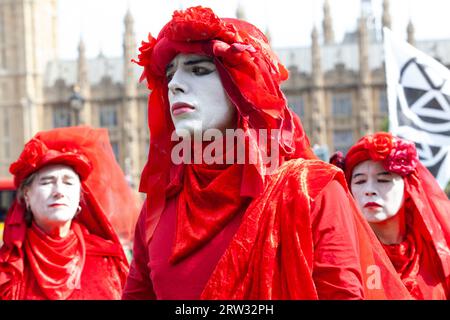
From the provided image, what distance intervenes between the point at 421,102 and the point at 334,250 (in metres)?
3.96

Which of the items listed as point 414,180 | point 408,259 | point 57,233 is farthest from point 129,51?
point 408,259

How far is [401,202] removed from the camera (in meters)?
4.78

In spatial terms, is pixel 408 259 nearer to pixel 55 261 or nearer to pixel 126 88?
pixel 55 261

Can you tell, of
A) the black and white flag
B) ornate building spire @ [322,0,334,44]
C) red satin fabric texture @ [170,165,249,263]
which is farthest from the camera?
ornate building spire @ [322,0,334,44]

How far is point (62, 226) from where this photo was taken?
500 centimetres

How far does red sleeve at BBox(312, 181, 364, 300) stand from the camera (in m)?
2.71

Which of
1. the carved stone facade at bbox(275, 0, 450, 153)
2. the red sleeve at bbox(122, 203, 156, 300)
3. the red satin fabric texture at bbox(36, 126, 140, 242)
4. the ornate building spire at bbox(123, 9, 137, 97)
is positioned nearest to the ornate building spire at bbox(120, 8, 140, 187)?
the ornate building spire at bbox(123, 9, 137, 97)

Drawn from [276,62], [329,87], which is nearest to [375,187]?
[276,62]

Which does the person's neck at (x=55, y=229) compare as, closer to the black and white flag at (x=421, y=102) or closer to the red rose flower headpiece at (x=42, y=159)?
the red rose flower headpiece at (x=42, y=159)

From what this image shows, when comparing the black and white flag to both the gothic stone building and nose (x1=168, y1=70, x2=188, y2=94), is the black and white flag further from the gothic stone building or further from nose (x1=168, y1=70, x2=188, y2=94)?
the gothic stone building

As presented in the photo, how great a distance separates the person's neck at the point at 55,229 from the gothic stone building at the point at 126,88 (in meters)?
49.3
